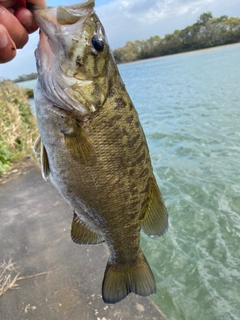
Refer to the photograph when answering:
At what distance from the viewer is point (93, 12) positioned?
1.67 metres

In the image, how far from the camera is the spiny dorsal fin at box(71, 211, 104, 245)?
2078 millimetres

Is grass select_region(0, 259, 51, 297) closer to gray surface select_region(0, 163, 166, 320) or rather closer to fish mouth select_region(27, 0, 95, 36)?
gray surface select_region(0, 163, 166, 320)

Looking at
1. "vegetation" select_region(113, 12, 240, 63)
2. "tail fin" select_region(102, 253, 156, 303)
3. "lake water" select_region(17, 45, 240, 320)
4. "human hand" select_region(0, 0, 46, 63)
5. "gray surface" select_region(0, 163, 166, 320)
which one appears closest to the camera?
"human hand" select_region(0, 0, 46, 63)

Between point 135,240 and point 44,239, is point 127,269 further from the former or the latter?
point 44,239

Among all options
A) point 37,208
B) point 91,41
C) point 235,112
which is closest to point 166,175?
point 37,208

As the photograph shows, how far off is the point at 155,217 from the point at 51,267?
7.54 feet

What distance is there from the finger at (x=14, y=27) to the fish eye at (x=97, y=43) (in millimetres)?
390

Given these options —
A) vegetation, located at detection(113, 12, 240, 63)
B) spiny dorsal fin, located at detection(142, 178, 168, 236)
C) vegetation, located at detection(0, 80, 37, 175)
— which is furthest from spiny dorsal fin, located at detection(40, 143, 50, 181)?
vegetation, located at detection(113, 12, 240, 63)

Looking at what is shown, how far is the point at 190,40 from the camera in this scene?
83312mm

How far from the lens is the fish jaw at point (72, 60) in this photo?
160cm

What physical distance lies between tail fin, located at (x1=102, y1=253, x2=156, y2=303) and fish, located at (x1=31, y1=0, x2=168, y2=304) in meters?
0.40

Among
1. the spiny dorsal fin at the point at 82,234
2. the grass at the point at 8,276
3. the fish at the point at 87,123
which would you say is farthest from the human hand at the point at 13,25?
the grass at the point at 8,276

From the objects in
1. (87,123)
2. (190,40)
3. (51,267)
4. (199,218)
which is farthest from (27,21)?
(190,40)

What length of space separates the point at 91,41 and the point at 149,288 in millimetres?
1506
